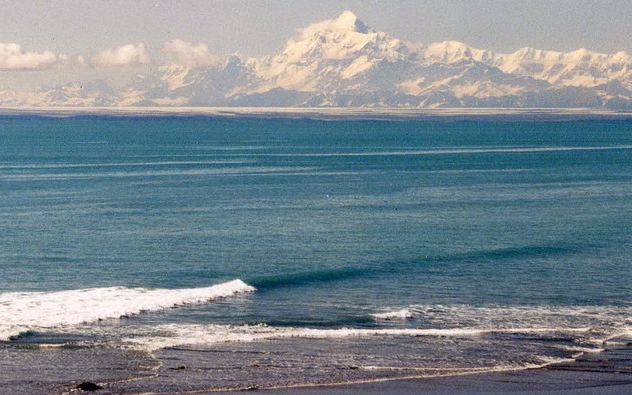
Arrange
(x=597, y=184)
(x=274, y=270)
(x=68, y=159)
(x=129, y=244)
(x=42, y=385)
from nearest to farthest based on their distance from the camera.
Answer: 1. (x=42, y=385)
2. (x=274, y=270)
3. (x=129, y=244)
4. (x=597, y=184)
5. (x=68, y=159)

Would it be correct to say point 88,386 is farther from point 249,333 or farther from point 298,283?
point 298,283

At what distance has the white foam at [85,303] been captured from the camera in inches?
1795

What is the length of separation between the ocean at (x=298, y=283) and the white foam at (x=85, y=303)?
0.46 feet

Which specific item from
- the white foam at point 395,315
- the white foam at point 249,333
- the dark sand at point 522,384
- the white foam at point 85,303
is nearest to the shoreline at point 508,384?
the dark sand at point 522,384

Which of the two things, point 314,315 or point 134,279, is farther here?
point 134,279

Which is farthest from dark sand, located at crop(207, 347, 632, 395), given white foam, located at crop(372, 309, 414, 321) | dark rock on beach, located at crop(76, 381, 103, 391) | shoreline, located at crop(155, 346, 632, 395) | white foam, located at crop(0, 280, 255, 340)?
white foam, located at crop(0, 280, 255, 340)

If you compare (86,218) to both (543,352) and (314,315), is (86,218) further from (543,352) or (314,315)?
(543,352)

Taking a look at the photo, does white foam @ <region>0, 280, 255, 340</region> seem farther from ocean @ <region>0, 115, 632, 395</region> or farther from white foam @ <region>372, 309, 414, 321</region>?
white foam @ <region>372, 309, 414, 321</region>

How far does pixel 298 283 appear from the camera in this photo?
184 ft

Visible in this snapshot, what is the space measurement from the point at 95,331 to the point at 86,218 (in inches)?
1607

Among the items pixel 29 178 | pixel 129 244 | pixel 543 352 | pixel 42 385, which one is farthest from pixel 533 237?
pixel 29 178

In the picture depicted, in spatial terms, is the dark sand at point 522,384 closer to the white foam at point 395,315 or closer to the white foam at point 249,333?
the white foam at point 249,333

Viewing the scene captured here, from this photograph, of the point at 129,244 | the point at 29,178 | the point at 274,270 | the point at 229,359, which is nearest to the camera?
the point at 229,359

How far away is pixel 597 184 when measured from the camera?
123 metres
